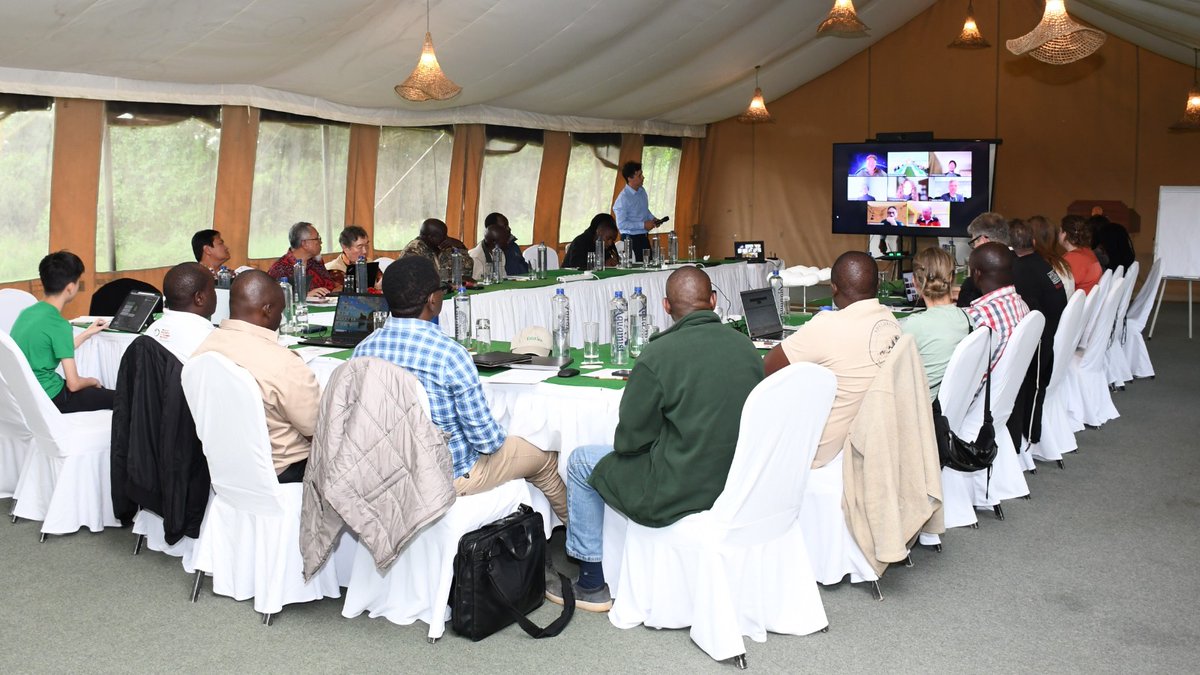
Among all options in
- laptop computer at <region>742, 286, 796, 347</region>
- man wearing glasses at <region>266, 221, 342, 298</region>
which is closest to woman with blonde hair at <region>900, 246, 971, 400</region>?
laptop computer at <region>742, 286, 796, 347</region>

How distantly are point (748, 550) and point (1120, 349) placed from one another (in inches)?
217

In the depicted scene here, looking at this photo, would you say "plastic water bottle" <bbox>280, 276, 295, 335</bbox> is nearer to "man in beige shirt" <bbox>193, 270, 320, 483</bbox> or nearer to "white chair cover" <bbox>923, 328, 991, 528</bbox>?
"man in beige shirt" <bbox>193, 270, 320, 483</bbox>

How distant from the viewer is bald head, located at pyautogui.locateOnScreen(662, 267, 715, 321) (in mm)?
3246

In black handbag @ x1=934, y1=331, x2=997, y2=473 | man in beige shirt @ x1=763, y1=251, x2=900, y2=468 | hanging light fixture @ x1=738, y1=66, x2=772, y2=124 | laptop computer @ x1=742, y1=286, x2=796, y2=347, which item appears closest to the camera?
man in beige shirt @ x1=763, y1=251, x2=900, y2=468

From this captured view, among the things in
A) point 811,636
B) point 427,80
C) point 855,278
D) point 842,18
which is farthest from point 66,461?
point 842,18

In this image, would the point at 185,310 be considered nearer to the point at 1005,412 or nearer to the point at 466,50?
the point at 1005,412

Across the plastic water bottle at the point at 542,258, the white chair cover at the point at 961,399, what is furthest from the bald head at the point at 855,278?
the plastic water bottle at the point at 542,258

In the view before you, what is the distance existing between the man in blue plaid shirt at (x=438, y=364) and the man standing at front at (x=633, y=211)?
277 inches

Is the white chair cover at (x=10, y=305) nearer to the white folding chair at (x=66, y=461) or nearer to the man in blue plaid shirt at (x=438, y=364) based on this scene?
the white folding chair at (x=66, y=461)

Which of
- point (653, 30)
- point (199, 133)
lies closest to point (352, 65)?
point (199, 133)

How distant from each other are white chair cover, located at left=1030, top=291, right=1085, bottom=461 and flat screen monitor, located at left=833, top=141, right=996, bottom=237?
21.8 ft

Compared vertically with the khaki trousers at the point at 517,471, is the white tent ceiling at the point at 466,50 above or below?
above

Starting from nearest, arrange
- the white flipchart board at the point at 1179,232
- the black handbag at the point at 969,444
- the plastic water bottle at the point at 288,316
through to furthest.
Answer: the black handbag at the point at 969,444
the plastic water bottle at the point at 288,316
the white flipchart board at the point at 1179,232

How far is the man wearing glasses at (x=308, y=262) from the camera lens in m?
6.21
